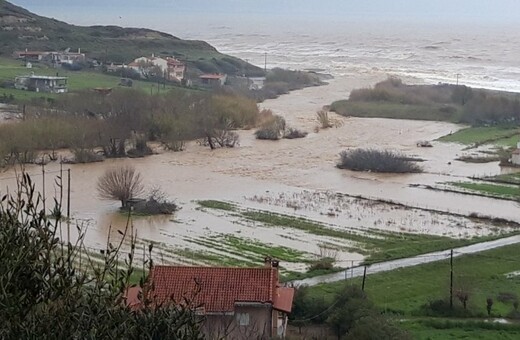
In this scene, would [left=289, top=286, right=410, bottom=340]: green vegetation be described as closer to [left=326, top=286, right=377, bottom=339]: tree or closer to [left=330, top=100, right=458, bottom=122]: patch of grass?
[left=326, top=286, right=377, bottom=339]: tree

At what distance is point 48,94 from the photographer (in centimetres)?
3809

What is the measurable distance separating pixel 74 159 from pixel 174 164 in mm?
3285

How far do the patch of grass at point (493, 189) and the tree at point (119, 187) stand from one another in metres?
9.36

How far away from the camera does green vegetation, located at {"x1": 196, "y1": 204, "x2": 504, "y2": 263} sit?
666 inches

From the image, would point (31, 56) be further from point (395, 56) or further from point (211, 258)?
point (211, 258)

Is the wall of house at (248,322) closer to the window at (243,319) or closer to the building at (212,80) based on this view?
the window at (243,319)

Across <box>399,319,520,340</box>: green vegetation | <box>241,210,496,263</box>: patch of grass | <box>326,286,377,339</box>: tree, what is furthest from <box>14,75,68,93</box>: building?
<box>399,319,520,340</box>: green vegetation

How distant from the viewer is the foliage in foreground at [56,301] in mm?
3342

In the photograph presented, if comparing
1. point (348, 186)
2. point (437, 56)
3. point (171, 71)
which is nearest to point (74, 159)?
point (348, 186)

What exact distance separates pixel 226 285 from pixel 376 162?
1695 centimetres

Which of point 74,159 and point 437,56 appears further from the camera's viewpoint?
point 437,56

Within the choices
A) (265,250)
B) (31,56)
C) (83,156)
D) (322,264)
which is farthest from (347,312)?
(31,56)

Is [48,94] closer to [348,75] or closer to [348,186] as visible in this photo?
[348,186]

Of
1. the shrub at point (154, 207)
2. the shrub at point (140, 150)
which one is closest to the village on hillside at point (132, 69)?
the shrub at point (140, 150)
